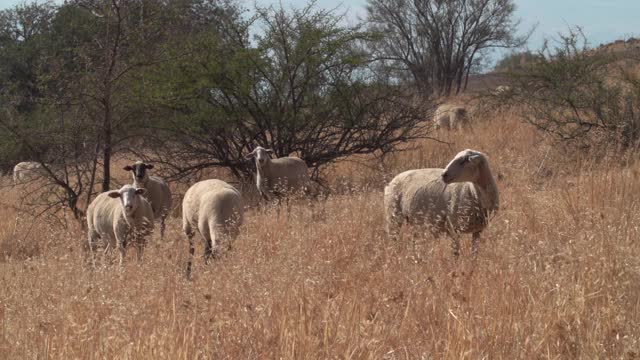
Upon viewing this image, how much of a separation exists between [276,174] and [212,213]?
4.64 metres

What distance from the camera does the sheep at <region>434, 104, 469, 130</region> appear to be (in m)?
21.0

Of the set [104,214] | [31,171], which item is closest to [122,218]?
[104,214]

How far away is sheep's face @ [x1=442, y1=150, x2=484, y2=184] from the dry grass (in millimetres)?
548

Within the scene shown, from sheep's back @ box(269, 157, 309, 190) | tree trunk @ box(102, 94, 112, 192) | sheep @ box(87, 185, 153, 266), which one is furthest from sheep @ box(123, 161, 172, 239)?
sheep's back @ box(269, 157, 309, 190)

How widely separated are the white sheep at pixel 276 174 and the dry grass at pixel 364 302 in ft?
18.3

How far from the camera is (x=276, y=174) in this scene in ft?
43.9

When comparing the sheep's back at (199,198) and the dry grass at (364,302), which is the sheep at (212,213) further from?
the dry grass at (364,302)

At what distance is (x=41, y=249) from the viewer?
37.4ft

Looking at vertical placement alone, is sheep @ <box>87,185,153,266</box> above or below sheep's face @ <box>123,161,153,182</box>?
below

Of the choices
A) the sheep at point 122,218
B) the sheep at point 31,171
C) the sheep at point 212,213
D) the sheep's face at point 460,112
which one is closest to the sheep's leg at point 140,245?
the sheep at point 122,218

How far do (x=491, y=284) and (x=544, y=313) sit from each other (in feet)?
2.36

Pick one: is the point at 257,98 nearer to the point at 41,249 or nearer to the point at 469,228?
the point at 41,249

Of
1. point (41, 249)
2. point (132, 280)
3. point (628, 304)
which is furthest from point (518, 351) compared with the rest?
point (41, 249)

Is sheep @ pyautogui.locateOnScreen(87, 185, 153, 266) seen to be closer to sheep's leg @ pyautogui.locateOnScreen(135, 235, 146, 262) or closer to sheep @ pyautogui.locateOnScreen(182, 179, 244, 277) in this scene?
sheep's leg @ pyautogui.locateOnScreen(135, 235, 146, 262)
